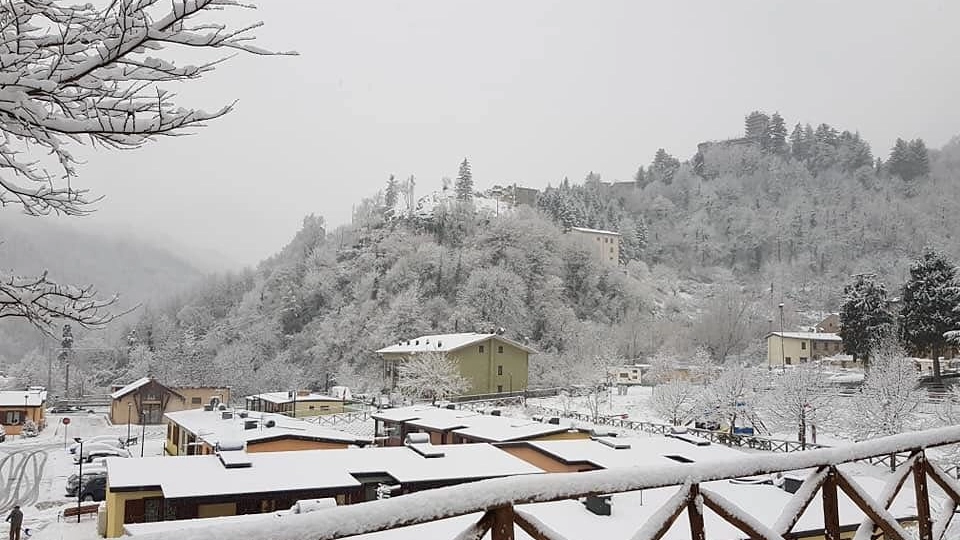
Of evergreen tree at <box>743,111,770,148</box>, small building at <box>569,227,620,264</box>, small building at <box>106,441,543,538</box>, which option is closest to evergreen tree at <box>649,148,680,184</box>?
evergreen tree at <box>743,111,770,148</box>

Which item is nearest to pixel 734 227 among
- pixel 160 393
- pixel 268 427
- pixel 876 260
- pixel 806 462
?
pixel 876 260

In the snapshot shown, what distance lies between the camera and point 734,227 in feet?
437

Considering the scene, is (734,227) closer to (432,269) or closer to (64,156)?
(432,269)

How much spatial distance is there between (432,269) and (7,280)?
69988mm

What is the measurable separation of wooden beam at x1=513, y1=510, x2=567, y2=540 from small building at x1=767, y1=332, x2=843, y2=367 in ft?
215

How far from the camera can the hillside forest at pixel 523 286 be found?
6850 centimetres

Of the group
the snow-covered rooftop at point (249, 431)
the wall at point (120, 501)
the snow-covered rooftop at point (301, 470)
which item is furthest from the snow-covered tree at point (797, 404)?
the wall at point (120, 501)

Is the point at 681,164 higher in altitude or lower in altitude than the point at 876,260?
higher

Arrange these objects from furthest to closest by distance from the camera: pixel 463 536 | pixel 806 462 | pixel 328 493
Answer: pixel 328 493 < pixel 806 462 < pixel 463 536

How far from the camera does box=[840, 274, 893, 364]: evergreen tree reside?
46.7 meters

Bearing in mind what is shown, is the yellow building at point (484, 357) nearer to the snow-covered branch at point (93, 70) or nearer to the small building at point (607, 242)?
the snow-covered branch at point (93, 70)

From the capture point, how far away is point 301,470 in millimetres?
16125

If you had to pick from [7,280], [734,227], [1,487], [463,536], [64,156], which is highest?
[734,227]

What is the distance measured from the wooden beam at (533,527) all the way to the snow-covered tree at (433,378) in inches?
1784
